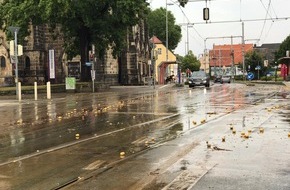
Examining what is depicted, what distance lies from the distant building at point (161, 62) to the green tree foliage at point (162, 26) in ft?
21.3

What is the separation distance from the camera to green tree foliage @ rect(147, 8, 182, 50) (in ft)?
348

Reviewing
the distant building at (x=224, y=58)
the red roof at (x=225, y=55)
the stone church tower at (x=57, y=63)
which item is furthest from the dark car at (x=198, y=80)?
the red roof at (x=225, y=55)

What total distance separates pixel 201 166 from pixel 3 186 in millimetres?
3044

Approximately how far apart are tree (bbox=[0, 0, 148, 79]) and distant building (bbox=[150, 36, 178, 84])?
2046 centimetres

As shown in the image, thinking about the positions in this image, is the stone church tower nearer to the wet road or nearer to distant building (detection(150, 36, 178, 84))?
distant building (detection(150, 36, 178, 84))

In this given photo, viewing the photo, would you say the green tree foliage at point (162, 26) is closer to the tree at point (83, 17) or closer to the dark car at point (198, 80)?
the dark car at point (198, 80)

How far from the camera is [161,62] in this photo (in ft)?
197

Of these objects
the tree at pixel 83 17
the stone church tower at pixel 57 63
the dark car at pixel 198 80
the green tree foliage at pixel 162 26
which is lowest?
the dark car at pixel 198 80

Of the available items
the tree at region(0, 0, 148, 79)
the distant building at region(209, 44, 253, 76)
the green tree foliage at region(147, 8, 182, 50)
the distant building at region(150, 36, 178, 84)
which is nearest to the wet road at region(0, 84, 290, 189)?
the tree at region(0, 0, 148, 79)

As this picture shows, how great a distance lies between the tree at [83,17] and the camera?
33.7 metres

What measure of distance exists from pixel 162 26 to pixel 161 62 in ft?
162

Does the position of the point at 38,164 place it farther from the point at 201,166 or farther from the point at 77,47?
the point at 77,47

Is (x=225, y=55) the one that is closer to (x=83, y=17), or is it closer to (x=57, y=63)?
(x=57, y=63)

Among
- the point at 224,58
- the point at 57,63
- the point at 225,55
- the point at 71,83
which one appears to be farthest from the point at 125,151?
the point at 225,55
